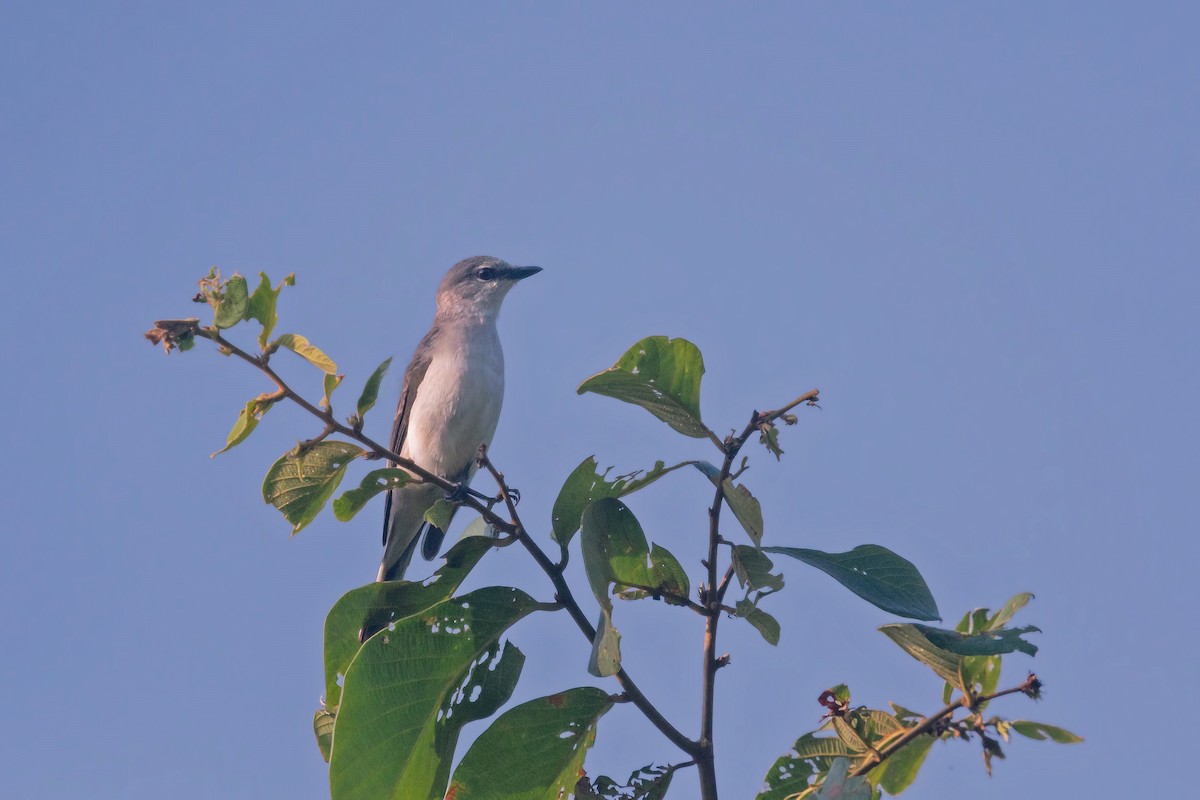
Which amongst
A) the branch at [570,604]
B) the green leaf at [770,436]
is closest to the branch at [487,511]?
the branch at [570,604]

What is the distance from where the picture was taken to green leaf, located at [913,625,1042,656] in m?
2.86

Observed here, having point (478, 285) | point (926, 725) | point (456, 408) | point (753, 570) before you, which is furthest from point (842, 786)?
point (478, 285)

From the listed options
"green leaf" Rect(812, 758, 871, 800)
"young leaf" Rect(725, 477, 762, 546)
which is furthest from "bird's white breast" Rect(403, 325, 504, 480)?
"green leaf" Rect(812, 758, 871, 800)

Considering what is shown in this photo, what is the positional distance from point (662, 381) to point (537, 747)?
1.21 metres

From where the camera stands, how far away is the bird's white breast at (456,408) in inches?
267

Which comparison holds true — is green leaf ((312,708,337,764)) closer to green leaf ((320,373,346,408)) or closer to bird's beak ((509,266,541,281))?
green leaf ((320,373,346,408))

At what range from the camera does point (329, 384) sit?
3275 mm

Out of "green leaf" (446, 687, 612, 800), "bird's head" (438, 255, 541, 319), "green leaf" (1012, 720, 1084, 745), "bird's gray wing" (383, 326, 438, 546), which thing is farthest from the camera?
"bird's head" (438, 255, 541, 319)

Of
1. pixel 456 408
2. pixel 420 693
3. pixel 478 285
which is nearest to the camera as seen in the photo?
pixel 420 693

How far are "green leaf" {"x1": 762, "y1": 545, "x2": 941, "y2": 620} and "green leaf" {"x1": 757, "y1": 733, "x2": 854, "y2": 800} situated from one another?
445 mm

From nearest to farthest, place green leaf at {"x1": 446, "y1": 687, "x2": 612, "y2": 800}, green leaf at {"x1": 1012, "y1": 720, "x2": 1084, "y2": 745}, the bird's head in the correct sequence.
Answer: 1. green leaf at {"x1": 1012, "y1": 720, "x2": 1084, "y2": 745}
2. green leaf at {"x1": 446, "y1": 687, "x2": 612, "y2": 800}
3. the bird's head

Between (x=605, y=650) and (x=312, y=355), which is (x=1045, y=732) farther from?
(x=312, y=355)

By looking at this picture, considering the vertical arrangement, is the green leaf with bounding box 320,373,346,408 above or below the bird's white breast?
below

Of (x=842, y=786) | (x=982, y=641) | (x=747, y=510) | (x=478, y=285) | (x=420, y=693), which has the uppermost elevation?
(x=478, y=285)
